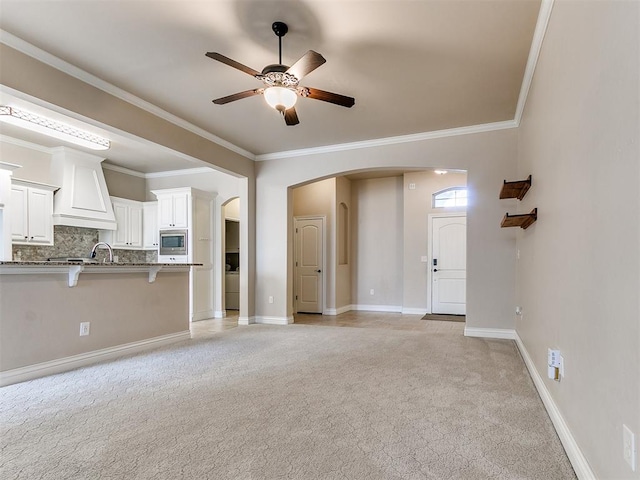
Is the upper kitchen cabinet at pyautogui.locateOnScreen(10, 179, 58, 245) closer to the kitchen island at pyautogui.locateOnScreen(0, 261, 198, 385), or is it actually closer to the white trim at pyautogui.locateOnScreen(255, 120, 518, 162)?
the kitchen island at pyautogui.locateOnScreen(0, 261, 198, 385)

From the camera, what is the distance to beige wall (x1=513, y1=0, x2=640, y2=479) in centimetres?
125

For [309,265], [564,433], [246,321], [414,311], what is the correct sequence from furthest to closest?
1. [309,265]
2. [414,311]
3. [246,321]
4. [564,433]

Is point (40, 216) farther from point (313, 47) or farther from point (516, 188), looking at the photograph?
point (516, 188)

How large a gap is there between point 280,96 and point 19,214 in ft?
14.9

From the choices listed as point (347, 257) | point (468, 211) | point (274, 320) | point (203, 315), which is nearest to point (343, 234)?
point (347, 257)

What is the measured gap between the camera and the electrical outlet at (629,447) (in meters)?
1.19

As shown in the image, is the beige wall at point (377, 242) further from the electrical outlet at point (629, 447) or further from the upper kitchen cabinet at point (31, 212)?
the electrical outlet at point (629, 447)

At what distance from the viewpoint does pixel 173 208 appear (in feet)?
21.9

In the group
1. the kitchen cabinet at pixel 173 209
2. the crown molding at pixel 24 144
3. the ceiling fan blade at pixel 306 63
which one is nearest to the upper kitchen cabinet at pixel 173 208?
the kitchen cabinet at pixel 173 209

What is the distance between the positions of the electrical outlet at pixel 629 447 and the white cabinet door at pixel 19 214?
6.59 meters

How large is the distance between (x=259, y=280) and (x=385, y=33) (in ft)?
14.2

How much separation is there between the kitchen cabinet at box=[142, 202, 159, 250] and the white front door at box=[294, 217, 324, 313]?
107 inches

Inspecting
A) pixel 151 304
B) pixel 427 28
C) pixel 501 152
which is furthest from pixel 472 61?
pixel 151 304

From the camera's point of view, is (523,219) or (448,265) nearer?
(523,219)
